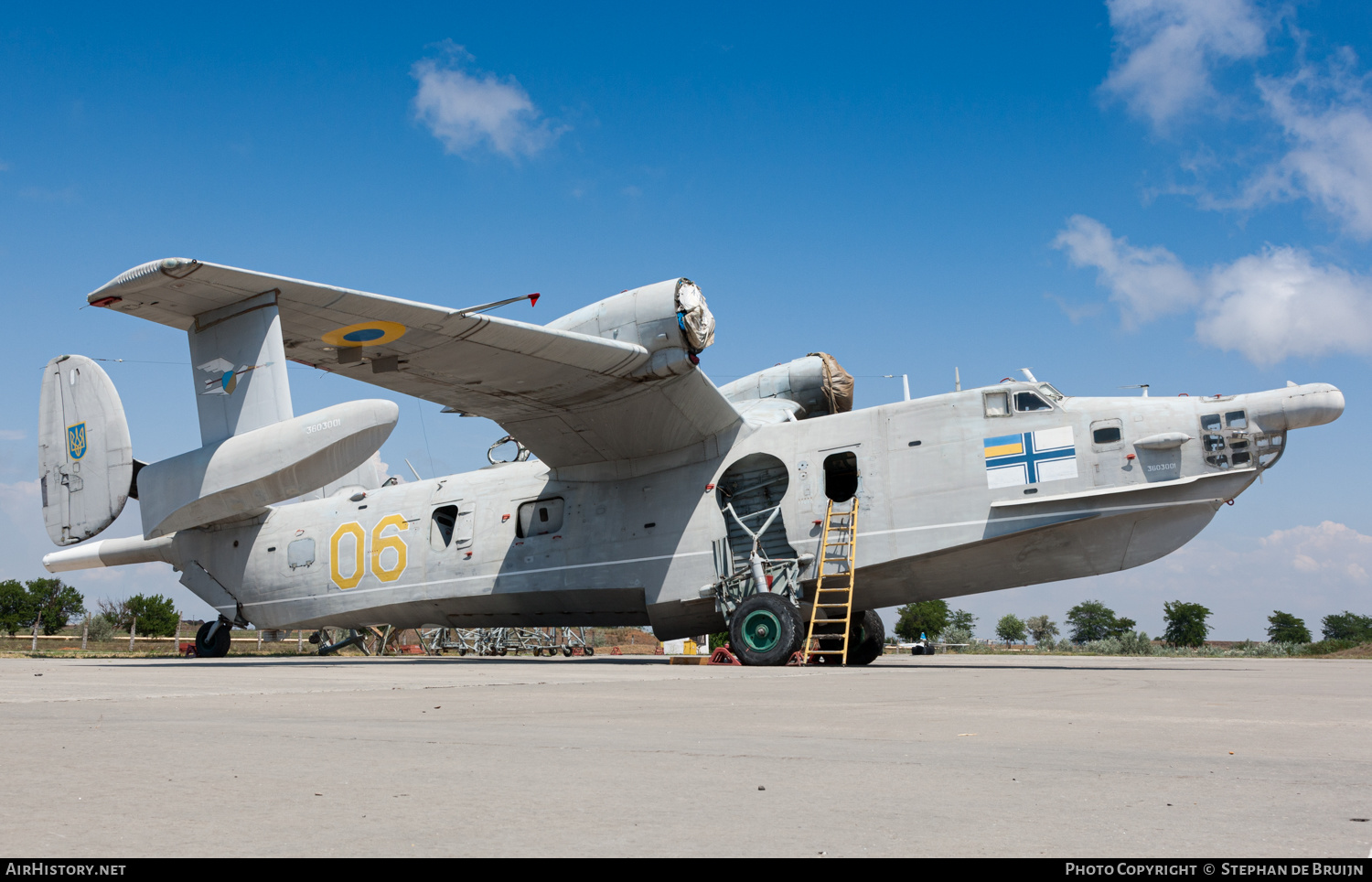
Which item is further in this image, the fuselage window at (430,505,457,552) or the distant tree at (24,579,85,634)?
the distant tree at (24,579,85,634)

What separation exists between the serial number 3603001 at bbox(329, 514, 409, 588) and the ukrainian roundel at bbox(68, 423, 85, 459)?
4.35 m

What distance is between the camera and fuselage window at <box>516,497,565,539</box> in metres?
15.5

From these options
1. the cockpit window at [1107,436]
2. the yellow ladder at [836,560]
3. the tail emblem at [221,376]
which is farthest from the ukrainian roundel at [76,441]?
the cockpit window at [1107,436]

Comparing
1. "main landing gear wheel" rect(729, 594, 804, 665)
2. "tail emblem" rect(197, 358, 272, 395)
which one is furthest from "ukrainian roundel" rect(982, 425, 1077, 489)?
"tail emblem" rect(197, 358, 272, 395)

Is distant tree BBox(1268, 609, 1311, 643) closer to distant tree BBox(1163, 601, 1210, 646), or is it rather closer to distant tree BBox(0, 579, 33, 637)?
distant tree BBox(1163, 601, 1210, 646)

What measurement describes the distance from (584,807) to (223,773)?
1.31 metres

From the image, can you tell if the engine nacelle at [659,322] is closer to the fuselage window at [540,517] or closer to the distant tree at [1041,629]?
the fuselage window at [540,517]

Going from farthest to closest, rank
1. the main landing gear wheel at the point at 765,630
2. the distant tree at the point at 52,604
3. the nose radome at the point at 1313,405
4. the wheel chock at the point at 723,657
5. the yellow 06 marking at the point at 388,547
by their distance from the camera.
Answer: the distant tree at the point at 52,604 < the yellow 06 marking at the point at 388,547 < the wheel chock at the point at 723,657 < the main landing gear wheel at the point at 765,630 < the nose radome at the point at 1313,405

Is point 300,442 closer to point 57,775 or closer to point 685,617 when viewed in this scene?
point 685,617

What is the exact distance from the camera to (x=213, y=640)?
19.0 meters

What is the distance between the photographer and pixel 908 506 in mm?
12898

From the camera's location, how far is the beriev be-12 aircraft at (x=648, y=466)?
1159cm

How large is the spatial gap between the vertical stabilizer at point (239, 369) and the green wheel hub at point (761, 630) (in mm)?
6424

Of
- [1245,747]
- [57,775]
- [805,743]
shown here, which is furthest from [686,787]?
[1245,747]
